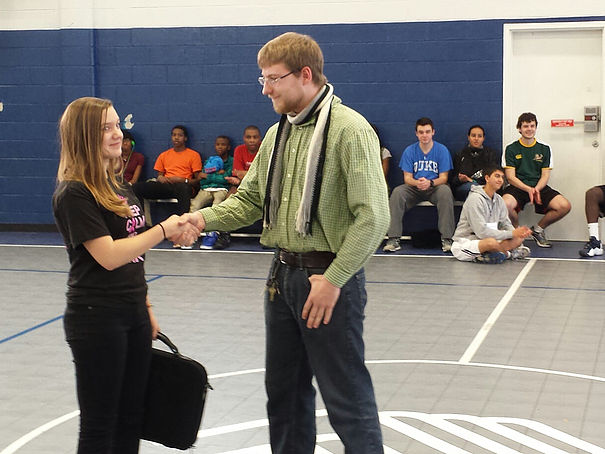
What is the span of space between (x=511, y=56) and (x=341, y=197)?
8.05m

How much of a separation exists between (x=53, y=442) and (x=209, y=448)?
0.71 meters

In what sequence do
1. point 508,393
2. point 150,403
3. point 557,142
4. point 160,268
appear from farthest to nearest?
point 557,142
point 160,268
point 508,393
point 150,403

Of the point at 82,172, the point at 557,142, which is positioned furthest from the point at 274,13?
the point at 82,172

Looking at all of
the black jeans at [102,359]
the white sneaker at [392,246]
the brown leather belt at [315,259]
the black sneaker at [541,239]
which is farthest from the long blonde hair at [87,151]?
the black sneaker at [541,239]

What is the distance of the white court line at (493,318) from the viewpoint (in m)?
5.50

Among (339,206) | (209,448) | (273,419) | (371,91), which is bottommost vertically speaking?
(209,448)

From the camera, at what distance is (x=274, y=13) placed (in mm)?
11016

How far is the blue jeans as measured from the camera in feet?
9.66

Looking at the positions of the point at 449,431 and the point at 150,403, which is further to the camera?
the point at 449,431

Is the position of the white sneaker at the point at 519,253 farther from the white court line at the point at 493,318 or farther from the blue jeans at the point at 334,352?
the blue jeans at the point at 334,352

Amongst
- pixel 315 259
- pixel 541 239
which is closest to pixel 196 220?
pixel 315 259

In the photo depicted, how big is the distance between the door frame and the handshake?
7.85 meters

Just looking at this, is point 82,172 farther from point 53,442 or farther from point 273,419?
point 53,442

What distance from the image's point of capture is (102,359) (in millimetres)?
2914
